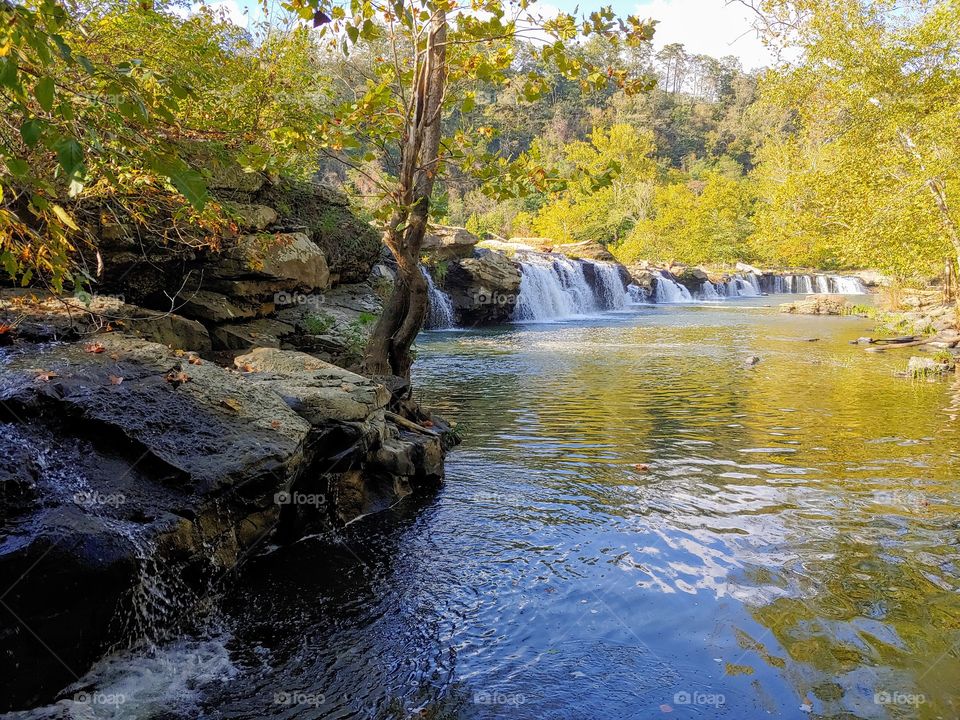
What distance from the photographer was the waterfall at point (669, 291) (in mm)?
40594

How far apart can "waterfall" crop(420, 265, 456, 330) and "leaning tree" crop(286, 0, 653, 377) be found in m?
15.4

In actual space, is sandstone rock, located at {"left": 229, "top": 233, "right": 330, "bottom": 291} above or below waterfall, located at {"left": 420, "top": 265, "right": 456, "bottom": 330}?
above

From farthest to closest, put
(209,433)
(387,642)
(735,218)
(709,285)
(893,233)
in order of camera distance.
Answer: (735,218), (709,285), (893,233), (209,433), (387,642)

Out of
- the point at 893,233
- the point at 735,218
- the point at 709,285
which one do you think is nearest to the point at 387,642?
the point at 893,233

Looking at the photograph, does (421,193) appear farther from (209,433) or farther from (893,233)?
(893,233)

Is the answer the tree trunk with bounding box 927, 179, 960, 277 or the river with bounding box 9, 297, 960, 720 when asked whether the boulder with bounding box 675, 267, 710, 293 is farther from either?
the river with bounding box 9, 297, 960, 720

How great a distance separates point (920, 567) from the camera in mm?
5273

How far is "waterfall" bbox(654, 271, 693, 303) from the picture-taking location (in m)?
40.6

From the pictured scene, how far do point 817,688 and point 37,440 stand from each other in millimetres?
5144

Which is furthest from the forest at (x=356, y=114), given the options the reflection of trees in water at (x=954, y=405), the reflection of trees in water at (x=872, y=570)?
the reflection of trees in water at (x=954, y=405)

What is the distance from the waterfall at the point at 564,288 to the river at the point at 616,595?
748 inches

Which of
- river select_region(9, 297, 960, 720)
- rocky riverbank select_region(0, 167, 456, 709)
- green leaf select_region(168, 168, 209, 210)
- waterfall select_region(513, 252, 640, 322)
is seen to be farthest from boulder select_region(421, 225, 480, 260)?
green leaf select_region(168, 168, 209, 210)

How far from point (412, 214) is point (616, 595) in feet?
15.6

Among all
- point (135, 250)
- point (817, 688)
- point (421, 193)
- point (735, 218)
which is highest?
point (735, 218)
